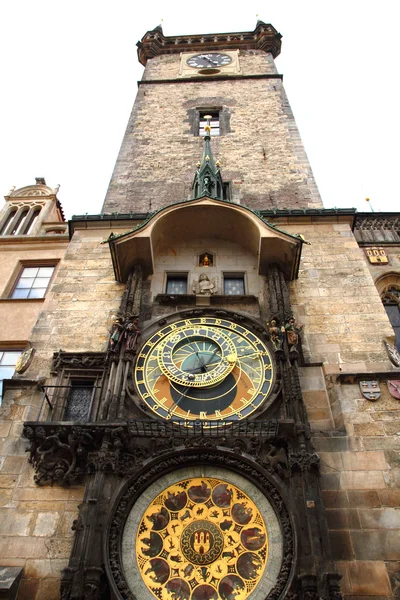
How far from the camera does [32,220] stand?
44.2 feet

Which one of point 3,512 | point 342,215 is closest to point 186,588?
point 3,512

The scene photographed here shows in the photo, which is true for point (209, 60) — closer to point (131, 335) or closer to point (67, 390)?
point (131, 335)

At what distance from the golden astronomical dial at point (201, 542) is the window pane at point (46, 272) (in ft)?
20.6

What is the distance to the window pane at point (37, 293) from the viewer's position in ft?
35.8

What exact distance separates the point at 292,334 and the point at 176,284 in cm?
291

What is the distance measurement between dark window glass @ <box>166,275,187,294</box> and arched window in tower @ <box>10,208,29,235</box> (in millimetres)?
4729

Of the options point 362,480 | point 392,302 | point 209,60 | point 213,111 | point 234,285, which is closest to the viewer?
point 362,480

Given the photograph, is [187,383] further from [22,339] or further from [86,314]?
[22,339]

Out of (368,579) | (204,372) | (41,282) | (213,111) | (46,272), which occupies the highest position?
(213,111)

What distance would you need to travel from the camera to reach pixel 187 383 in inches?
315

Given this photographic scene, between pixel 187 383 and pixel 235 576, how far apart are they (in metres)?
2.75

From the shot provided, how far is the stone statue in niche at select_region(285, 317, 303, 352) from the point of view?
815cm

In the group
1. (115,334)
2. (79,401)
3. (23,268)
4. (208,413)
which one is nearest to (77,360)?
(79,401)

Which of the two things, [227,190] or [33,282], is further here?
[227,190]
